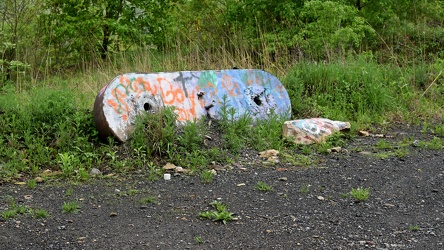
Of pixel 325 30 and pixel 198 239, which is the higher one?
pixel 325 30

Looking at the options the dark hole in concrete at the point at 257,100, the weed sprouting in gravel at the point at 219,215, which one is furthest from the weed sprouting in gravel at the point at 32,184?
the dark hole in concrete at the point at 257,100

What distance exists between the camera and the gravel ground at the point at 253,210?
4.19 metres

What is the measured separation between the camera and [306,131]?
22.4 feet

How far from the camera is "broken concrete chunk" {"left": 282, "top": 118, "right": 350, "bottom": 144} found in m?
6.79

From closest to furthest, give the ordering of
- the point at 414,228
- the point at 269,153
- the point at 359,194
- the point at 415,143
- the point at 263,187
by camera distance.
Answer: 1. the point at 414,228
2. the point at 359,194
3. the point at 263,187
4. the point at 269,153
5. the point at 415,143

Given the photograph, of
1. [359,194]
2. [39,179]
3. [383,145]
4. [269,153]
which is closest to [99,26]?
[269,153]

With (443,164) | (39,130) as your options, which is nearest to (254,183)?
(443,164)

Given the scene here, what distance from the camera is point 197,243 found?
13.6 ft

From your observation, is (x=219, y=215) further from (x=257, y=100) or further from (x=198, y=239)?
(x=257, y=100)

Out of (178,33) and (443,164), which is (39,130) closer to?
(443,164)

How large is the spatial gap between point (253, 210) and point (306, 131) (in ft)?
7.27

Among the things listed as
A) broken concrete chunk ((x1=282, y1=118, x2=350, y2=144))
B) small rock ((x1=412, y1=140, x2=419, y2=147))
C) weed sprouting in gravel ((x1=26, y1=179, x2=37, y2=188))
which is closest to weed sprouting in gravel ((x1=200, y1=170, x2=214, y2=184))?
broken concrete chunk ((x1=282, y1=118, x2=350, y2=144))

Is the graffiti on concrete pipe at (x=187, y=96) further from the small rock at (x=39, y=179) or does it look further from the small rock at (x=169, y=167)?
the small rock at (x=39, y=179)

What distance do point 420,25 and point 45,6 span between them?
302 inches
